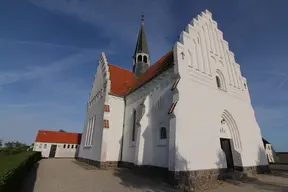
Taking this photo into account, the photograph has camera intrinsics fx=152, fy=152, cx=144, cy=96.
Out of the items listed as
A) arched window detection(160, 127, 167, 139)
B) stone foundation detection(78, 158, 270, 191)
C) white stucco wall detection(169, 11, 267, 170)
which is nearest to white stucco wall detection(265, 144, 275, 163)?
white stucco wall detection(169, 11, 267, 170)

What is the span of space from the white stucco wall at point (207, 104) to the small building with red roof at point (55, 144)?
29.8 m

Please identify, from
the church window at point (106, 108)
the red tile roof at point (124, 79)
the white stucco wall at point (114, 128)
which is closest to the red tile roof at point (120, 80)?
the red tile roof at point (124, 79)

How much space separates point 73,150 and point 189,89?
35.0m

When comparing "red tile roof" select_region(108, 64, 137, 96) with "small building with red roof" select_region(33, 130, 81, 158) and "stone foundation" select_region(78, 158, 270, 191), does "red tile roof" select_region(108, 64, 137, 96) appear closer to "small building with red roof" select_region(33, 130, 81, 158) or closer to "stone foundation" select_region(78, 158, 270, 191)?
"stone foundation" select_region(78, 158, 270, 191)

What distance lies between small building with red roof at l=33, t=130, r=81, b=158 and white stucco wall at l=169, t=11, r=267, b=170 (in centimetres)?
2980

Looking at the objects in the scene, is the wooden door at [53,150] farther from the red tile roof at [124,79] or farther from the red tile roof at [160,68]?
the red tile roof at [160,68]

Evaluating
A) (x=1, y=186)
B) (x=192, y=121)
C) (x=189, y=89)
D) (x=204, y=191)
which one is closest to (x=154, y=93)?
(x=189, y=89)

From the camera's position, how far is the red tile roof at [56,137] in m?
34.3

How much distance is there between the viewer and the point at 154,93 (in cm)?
1236

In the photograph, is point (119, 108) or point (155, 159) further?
point (119, 108)

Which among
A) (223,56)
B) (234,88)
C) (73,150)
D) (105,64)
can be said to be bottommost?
(73,150)

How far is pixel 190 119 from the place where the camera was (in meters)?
9.28

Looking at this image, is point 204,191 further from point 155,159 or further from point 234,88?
point 234,88

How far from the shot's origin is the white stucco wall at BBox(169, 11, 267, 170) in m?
8.85
